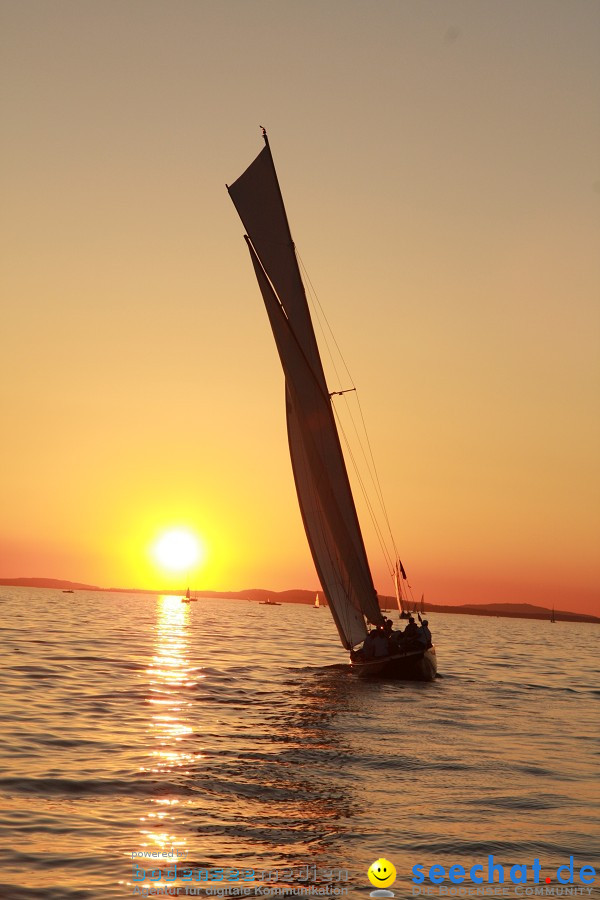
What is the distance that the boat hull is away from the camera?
38812 mm

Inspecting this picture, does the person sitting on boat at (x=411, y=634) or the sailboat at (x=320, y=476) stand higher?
the sailboat at (x=320, y=476)

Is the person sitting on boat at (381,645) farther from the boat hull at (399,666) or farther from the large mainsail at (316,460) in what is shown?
the large mainsail at (316,460)

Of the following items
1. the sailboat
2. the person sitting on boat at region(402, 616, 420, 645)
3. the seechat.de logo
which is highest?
the sailboat

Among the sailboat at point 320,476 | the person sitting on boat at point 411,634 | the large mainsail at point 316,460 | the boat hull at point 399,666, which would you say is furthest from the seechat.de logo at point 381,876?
the person sitting on boat at point 411,634

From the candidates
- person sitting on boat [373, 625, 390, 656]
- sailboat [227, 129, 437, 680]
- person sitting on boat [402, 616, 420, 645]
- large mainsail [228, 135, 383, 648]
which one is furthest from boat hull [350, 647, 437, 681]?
large mainsail [228, 135, 383, 648]

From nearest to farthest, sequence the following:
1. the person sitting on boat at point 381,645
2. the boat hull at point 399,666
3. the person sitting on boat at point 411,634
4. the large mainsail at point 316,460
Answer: the boat hull at point 399,666 < the person sitting on boat at point 381,645 < the large mainsail at point 316,460 < the person sitting on boat at point 411,634

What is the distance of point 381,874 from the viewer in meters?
12.5

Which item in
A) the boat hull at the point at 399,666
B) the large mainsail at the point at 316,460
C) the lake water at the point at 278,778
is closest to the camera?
the lake water at the point at 278,778

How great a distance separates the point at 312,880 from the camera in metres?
12.2

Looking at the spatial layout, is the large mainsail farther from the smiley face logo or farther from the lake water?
the smiley face logo

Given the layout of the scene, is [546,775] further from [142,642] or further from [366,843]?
[142,642]

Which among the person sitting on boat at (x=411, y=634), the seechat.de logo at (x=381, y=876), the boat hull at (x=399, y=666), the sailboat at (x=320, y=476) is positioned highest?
the sailboat at (x=320, y=476)

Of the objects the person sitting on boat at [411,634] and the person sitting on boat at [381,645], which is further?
the person sitting on boat at [411,634]

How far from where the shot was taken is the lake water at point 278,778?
43.4ft
